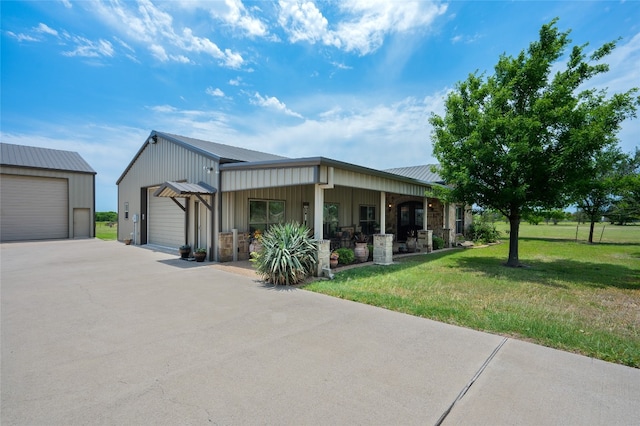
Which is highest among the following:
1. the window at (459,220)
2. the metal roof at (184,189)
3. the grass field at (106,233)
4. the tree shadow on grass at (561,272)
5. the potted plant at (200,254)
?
the metal roof at (184,189)

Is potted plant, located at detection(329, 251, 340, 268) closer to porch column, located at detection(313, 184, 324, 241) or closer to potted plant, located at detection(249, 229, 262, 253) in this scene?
porch column, located at detection(313, 184, 324, 241)

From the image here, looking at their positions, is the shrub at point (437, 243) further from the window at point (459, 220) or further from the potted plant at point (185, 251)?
the potted plant at point (185, 251)

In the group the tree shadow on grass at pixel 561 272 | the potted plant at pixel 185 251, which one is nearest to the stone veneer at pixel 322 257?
the tree shadow on grass at pixel 561 272

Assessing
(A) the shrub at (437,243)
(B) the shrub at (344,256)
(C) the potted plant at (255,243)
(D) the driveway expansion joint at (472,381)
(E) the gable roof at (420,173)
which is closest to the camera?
(D) the driveway expansion joint at (472,381)

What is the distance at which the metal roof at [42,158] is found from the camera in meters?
17.4

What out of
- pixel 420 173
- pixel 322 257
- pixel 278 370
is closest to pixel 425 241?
pixel 420 173

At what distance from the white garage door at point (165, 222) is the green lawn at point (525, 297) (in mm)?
7938

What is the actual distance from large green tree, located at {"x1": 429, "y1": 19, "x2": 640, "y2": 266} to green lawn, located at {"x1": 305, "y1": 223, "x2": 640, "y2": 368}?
7.60ft

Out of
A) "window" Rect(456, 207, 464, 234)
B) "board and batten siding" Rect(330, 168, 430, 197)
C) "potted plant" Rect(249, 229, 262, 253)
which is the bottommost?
"potted plant" Rect(249, 229, 262, 253)

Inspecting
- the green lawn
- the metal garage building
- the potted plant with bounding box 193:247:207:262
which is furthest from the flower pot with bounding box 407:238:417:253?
the metal garage building

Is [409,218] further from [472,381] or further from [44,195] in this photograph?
[44,195]

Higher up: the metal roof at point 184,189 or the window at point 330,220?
the metal roof at point 184,189

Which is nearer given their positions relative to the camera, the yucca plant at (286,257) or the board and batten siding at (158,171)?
the yucca plant at (286,257)

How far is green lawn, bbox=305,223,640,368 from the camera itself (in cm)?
400
